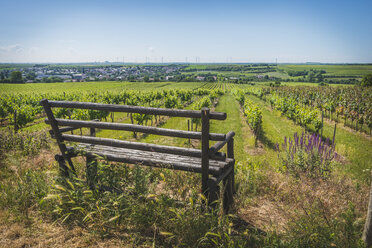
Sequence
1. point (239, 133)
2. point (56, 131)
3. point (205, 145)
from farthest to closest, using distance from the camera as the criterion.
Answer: point (239, 133) → point (56, 131) → point (205, 145)

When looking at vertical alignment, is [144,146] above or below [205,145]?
below

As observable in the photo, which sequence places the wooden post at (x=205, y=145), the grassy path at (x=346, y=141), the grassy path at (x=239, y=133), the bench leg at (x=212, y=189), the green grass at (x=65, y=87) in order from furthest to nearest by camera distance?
1. the green grass at (x=65, y=87)
2. the grassy path at (x=239, y=133)
3. the grassy path at (x=346, y=141)
4. the bench leg at (x=212, y=189)
5. the wooden post at (x=205, y=145)

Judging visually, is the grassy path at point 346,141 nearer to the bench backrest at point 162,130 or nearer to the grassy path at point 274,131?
the grassy path at point 274,131

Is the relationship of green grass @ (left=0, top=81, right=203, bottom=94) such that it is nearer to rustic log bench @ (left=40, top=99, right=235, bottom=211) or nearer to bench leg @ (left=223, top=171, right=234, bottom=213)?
rustic log bench @ (left=40, top=99, right=235, bottom=211)

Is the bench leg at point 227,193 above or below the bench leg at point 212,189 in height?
below

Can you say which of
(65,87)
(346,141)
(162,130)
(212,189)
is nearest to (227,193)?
(212,189)

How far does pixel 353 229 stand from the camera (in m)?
2.46

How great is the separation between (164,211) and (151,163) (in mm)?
726

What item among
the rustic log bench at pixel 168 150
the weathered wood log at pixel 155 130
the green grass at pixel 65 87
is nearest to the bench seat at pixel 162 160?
the rustic log bench at pixel 168 150

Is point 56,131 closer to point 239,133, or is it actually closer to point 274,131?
point 239,133

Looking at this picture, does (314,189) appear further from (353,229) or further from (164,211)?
(164,211)

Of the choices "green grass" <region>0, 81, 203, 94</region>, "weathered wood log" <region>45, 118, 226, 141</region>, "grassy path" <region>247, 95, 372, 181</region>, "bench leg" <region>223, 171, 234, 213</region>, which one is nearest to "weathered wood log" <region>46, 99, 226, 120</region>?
"weathered wood log" <region>45, 118, 226, 141</region>

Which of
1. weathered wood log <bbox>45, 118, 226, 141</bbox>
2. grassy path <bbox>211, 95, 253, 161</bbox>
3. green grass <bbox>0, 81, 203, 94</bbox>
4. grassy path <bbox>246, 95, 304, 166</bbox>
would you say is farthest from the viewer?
green grass <bbox>0, 81, 203, 94</bbox>

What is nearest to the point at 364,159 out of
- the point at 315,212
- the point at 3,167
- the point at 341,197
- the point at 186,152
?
the point at 341,197
